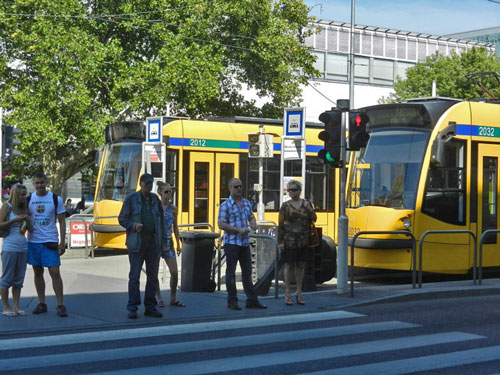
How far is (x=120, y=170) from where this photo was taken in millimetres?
20891

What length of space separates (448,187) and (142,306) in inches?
247

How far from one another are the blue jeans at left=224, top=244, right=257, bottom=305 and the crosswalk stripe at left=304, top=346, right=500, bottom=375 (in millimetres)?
3327

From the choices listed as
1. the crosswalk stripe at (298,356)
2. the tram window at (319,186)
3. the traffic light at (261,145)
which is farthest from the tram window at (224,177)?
the crosswalk stripe at (298,356)

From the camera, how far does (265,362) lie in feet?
25.3

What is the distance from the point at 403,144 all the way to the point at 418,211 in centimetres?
124

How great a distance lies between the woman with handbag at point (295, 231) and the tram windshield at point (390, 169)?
3664 millimetres

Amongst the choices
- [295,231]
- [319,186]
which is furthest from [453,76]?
[295,231]

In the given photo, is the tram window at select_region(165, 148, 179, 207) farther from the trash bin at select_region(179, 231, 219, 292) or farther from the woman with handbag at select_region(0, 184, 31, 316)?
the woman with handbag at select_region(0, 184, 31, 316)

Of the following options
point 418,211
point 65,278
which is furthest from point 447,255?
point 65,278

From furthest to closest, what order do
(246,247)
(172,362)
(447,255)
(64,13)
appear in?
(64,13) < (447,255) < (246,247) < (172,362)

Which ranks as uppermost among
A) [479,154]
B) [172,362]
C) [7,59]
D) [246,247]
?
[7,59]

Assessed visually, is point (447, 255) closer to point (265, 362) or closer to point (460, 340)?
point (460, 340)

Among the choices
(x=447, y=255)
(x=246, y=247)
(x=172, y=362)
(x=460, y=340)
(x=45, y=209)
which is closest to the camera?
(x=172, y=362)

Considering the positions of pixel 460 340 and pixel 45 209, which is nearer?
pixel 460 340
